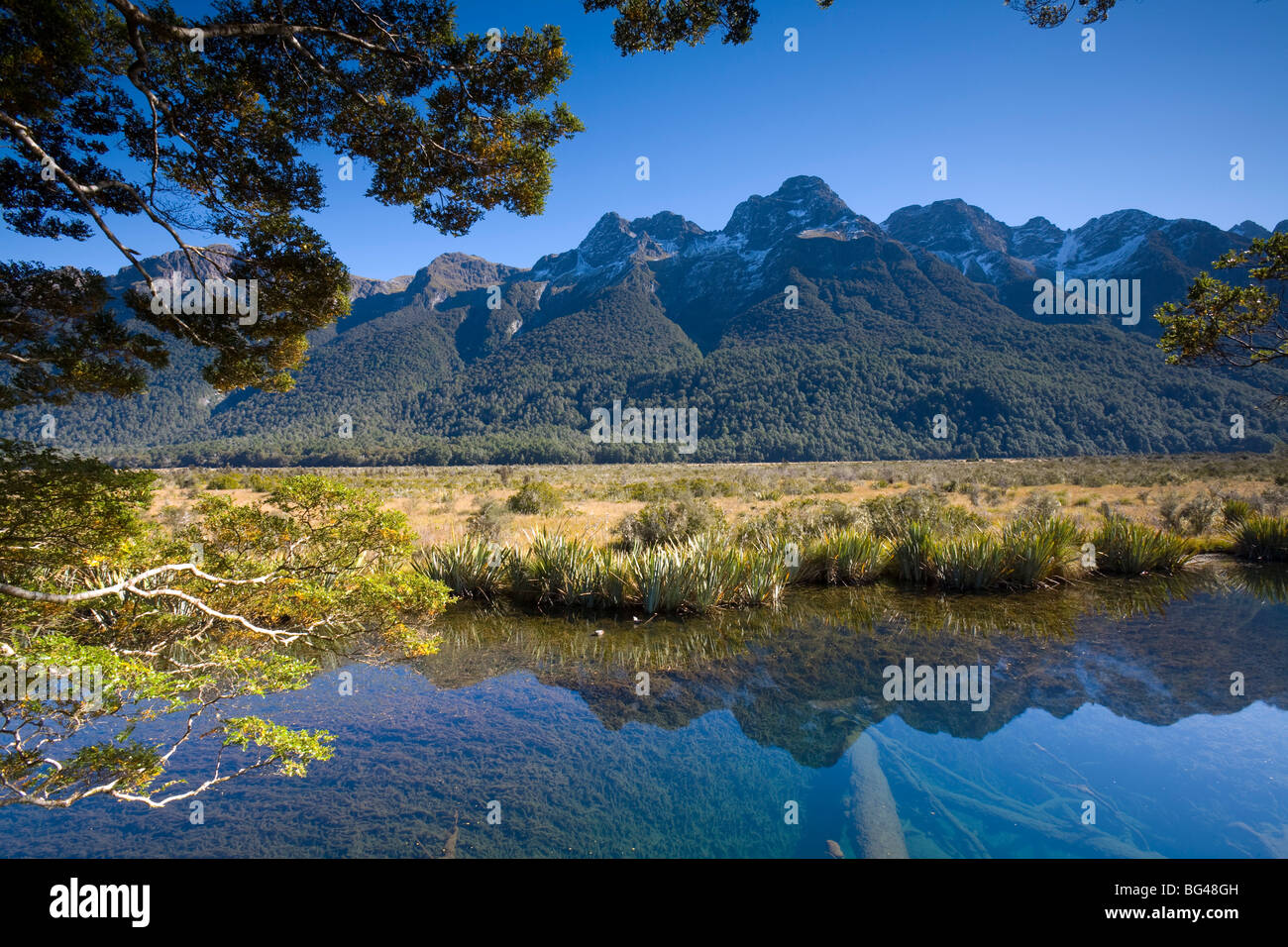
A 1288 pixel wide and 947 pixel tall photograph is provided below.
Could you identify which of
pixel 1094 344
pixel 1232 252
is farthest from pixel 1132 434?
pixel 1232 252

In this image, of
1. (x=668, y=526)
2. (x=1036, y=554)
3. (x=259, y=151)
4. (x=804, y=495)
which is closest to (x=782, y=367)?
(x=804, y=495)

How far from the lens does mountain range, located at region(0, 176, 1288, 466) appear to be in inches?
3462

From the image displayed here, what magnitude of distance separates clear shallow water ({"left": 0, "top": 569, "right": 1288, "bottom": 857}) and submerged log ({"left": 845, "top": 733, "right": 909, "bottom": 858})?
0.06 feet

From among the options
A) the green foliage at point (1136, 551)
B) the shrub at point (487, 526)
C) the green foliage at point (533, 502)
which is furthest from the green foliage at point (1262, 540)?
the green foliage at point (533, 502)

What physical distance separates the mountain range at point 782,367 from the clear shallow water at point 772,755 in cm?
6833

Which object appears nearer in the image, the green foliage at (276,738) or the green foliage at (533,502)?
the green foliage at (276,738)

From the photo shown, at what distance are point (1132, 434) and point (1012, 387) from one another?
17.7 meters

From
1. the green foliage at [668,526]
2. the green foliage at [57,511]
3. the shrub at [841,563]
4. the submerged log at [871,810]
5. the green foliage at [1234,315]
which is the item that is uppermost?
the green foliage at [1234,315]

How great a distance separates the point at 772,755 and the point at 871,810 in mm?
884

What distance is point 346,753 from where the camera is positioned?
4.66 meters

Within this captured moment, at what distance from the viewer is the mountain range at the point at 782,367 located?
8794 centimetres

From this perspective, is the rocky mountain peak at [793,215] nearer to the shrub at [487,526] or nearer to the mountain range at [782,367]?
the mountain range at [782,367]

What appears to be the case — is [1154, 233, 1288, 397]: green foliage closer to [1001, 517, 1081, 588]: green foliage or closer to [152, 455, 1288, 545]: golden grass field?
[1001, 517, 1081, 588]: green foliage
